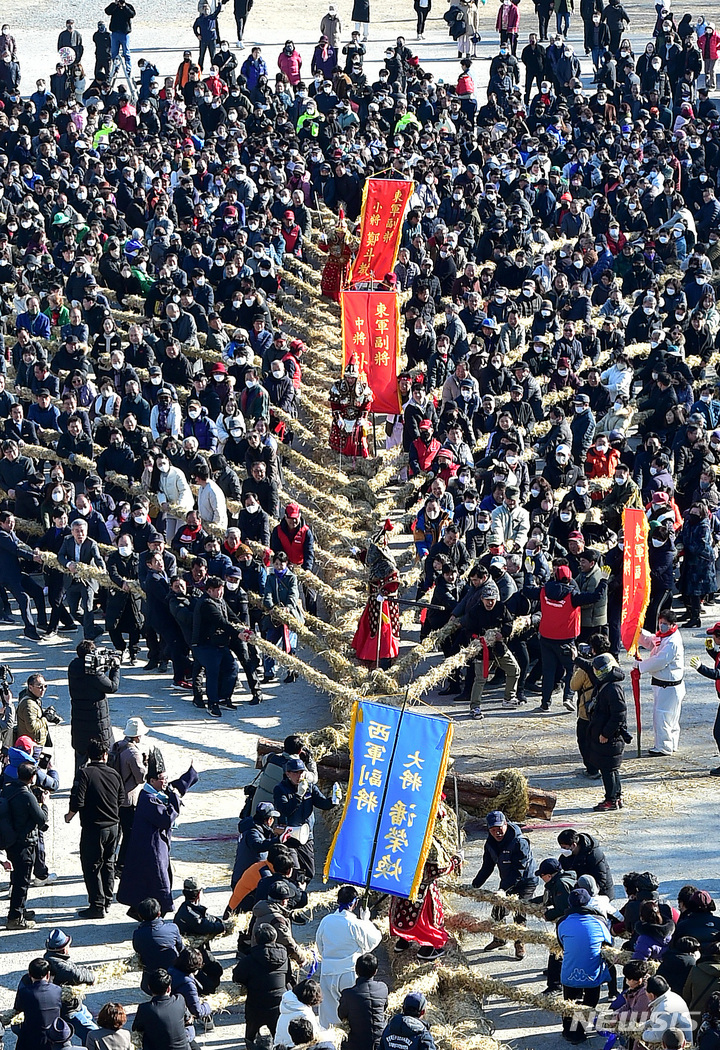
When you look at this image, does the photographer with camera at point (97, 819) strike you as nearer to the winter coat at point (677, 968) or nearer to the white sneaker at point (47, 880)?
the white sneaker at point (47, 880)

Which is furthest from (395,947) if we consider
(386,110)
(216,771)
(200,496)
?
(386,110)

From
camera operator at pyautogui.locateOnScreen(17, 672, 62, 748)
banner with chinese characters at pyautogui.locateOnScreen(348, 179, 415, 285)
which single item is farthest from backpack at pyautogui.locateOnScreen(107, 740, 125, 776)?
banner with chinese characters at pyautogui.locateOnScreen(348, 179, 415, 285)

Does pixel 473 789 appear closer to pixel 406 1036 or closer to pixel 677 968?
pixel 677 968

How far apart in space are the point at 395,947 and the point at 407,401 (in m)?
10.3

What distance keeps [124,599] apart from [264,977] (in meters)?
7.20

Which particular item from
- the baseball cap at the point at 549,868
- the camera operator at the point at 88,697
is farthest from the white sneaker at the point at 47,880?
the baseball cap at the point at 549,868

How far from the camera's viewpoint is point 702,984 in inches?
443

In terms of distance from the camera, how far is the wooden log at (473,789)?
15.0 meters

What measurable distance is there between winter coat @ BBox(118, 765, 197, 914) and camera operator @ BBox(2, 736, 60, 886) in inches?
28.6

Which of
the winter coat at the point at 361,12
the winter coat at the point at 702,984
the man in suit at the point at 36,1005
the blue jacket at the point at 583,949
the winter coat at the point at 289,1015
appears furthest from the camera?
the winter coat at the point at 361,12

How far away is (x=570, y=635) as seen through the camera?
17156mm

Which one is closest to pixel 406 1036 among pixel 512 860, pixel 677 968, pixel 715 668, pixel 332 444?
pixel 677 968

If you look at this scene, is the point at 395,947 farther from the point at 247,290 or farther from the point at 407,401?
the point at 247,290

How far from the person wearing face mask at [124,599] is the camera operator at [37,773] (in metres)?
4.07
